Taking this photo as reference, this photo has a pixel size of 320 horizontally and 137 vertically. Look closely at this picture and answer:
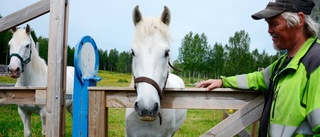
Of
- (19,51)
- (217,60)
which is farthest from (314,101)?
(217,60)

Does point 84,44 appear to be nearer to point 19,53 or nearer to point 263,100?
point 263,100

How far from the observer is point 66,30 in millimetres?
2814

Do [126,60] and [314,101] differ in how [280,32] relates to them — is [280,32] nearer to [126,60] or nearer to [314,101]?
[314,101]

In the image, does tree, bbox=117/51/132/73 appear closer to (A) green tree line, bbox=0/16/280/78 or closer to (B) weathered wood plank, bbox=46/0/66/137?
(B) weathered wood plank, bbox=46/0/66/137

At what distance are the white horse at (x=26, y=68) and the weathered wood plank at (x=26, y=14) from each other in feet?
7.46

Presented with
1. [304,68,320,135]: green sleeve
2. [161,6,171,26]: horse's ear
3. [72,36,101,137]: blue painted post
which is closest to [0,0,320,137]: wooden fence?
[72,36,101,137]: blue painted post

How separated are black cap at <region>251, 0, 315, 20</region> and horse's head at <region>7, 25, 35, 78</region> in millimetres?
4443

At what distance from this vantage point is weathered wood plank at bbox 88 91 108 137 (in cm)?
256

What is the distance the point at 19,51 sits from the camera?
16.9ft

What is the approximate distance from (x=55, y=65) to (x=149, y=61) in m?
0.98

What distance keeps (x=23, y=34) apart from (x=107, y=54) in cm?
8562

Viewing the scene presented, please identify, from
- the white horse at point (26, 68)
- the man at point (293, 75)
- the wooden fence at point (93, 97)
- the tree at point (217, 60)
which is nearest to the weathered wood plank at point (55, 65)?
the wooden fence at point (93, 97)

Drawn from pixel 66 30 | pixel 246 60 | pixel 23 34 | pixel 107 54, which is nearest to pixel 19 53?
pixel 23 34

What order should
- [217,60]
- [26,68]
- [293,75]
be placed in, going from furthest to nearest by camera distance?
[217,60] → [26,68] → [293,75]
